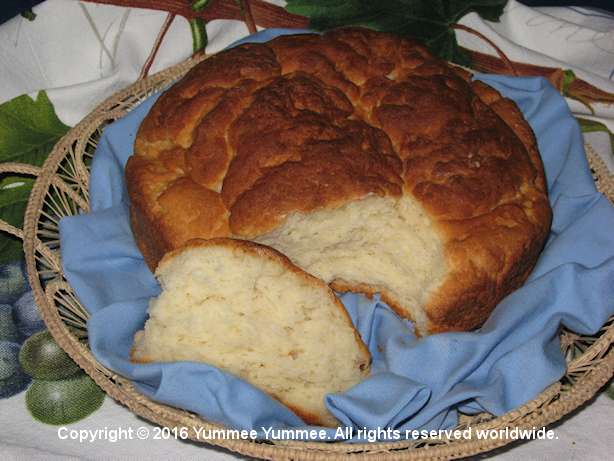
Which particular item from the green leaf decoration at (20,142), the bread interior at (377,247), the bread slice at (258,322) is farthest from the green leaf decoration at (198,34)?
the bread slice at (258,322)

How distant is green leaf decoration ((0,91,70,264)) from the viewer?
2.82 m

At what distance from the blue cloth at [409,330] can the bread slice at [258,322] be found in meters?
0.09

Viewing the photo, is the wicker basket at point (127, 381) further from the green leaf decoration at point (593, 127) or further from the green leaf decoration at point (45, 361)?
the green leaf decoration at point (593, 127)

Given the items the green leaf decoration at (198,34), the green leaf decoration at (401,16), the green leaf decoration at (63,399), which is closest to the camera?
the green leaf decoration at (63,399)

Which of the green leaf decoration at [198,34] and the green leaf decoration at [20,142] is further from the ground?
the green leaf decoration at [198,34]

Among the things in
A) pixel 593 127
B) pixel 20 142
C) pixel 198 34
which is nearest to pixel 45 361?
pixel 20 142

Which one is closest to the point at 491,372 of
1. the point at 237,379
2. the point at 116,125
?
the point at 237,379

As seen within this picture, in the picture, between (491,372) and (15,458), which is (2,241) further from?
(491,372)

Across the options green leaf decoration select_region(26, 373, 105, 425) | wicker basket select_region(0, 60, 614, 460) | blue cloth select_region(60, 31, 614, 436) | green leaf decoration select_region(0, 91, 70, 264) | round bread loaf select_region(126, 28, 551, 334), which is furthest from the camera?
green leaf decoration select_region(0, 91, 70, 264)

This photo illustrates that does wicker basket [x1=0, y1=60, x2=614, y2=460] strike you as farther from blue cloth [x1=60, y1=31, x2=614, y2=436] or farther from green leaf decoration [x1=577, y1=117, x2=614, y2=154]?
green leaf decoration [x1=577, y1=117, x2=614, y2=154]

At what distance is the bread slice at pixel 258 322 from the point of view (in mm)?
2062

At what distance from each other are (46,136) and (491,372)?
1969 mm

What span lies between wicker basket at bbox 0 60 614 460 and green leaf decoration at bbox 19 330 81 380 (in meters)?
0.10

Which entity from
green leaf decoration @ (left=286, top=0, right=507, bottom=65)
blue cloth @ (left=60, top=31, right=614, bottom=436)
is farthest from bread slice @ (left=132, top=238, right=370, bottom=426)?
green leaf decoration @ (left=286, top=0, right=507, bottom=65)
